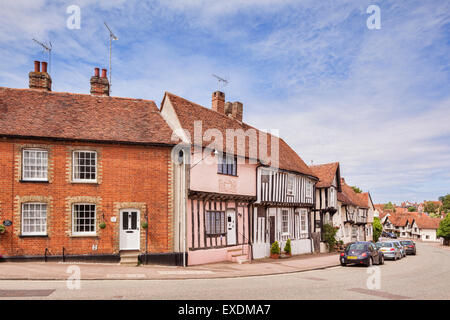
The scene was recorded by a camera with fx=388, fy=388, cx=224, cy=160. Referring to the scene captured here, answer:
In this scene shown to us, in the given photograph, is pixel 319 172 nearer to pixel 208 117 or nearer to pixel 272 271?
pixel 208 117

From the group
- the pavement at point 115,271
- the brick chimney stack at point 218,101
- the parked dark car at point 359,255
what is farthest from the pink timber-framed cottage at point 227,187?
the parked dark car at point 359,255

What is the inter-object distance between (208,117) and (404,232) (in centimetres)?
10768

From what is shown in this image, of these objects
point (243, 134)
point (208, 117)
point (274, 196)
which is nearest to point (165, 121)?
point (208, 117)

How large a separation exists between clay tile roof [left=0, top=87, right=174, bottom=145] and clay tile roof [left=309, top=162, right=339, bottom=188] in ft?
62.1

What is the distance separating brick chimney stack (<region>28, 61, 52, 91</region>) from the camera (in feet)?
68.6

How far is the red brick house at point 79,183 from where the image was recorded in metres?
17.8

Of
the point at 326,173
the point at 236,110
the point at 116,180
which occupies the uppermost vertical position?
the point at 236,110

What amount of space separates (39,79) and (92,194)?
7478 mm

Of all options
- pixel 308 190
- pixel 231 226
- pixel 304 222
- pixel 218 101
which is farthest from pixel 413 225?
pixel 231 226

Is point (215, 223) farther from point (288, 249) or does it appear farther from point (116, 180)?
point (288, 249)

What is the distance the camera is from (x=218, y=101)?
28188 millimetres

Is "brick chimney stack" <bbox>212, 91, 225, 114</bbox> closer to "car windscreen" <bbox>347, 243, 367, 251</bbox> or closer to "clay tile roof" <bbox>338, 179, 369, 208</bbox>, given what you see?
"car windscreen" <bbox>347, 243, 367, 251</bbox>

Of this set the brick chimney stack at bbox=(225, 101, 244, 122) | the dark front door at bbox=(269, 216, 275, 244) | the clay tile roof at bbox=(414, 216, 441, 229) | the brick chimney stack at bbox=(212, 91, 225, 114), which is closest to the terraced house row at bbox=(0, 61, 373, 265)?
the dark front door at bbox=(269, 216, 275, 244)

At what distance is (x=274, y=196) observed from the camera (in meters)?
26.7
